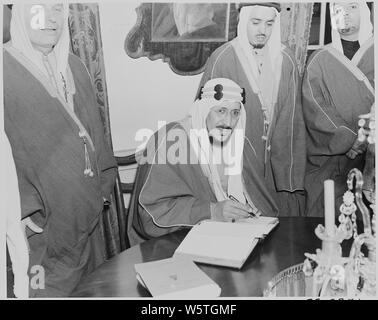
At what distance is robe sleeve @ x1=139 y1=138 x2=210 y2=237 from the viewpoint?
6.01ft

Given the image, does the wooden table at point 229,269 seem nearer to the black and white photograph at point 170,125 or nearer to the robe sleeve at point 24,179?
the black and white photograph at point 170,125

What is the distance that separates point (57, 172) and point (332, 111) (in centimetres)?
111

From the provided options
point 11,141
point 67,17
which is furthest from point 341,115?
point 11,141

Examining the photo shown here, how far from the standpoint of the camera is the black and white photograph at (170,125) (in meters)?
1.79

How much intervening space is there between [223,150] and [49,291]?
0.87m

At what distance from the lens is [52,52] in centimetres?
180

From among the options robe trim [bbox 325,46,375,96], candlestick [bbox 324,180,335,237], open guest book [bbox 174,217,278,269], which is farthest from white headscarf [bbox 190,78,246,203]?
candlestick [bbox 324,180,335,237]

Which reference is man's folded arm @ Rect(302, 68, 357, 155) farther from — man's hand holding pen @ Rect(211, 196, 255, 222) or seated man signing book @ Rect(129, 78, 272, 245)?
man's hand holding pen @ Rect(211, 196, 255, 222)

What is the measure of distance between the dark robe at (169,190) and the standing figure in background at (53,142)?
0.54 ft

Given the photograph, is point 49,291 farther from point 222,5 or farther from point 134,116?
point 222,5

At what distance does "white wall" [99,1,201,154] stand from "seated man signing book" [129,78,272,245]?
0.20ft

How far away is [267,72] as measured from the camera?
191cm

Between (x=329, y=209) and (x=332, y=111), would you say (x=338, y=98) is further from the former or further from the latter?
(x=329, y=209)

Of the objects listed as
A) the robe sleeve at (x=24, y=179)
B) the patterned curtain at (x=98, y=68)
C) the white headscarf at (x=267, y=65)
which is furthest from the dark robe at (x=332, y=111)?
the robe sleeve at (x=24, y=179)
